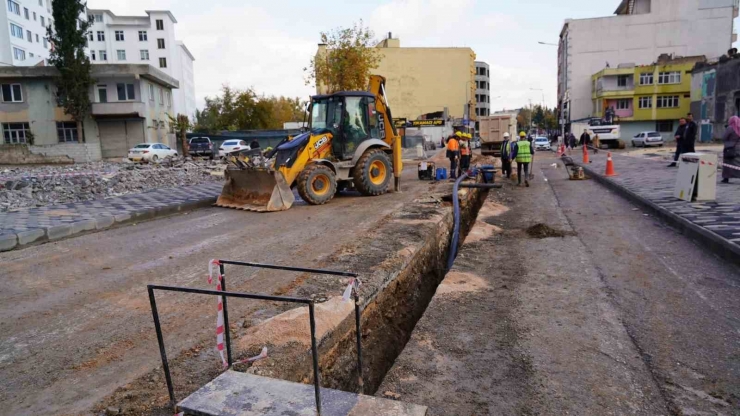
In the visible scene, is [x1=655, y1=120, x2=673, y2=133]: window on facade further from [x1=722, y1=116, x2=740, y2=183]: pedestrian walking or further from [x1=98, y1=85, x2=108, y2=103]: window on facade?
[x1=98, y1=85, x2=108, y2=103]: window on facade

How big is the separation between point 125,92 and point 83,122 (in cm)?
359

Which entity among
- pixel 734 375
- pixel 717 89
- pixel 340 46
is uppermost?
pixel 340 46

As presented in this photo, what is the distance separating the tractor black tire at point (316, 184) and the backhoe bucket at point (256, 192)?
0.34 metres

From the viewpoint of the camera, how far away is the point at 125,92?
1452 inches

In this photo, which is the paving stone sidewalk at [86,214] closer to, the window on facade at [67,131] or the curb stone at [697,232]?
the curb stone at [697,232]

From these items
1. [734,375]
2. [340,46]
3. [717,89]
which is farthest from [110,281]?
[717,89]

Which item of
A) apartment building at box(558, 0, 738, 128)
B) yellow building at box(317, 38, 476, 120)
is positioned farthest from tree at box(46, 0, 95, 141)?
apartment building at box(558, 0, 738, 128)

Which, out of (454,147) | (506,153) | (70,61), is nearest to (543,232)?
(454,147)

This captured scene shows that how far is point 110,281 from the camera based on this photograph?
6.21 m

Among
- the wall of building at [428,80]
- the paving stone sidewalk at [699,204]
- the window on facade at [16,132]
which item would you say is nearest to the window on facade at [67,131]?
the window on facade at [16,132]

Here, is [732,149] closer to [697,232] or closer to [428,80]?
[697,232]

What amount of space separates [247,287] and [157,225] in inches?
210

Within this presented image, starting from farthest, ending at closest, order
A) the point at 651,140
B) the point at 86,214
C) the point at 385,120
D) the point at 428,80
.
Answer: the point at 428,80 < the point at 651,140 < the point at 385,120 < the point at 86,214

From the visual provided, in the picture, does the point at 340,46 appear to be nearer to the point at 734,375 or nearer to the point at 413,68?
the point at 413,68
